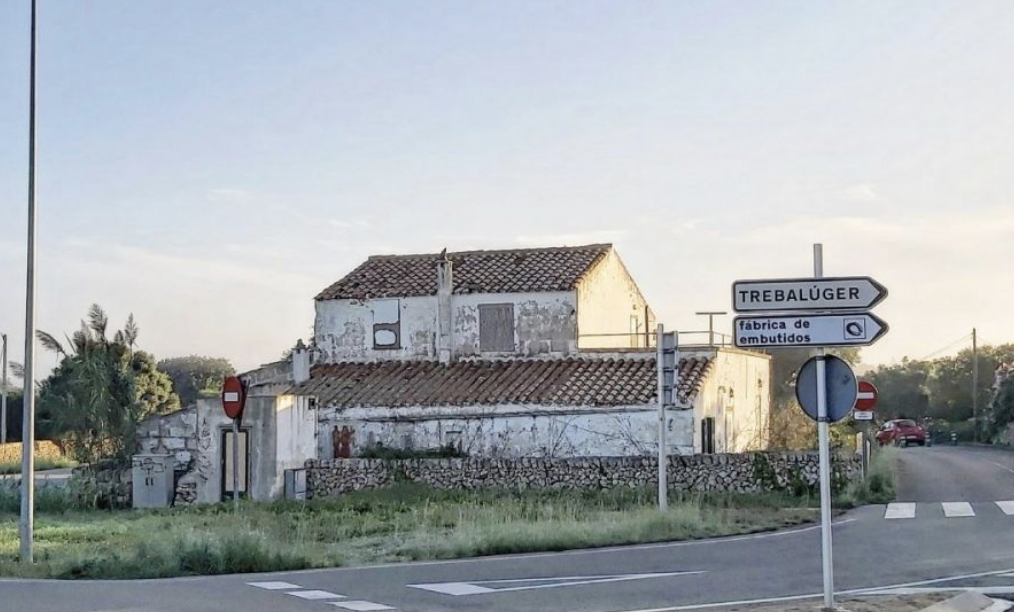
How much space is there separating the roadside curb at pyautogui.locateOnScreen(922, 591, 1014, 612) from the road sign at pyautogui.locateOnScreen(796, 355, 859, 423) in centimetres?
215

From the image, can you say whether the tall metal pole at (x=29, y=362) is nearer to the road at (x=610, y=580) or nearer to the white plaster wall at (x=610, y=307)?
the road at (x=610, y=580)

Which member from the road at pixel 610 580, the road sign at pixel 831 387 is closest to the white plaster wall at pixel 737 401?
the road at pixel 610 580

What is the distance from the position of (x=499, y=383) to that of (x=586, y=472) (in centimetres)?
595

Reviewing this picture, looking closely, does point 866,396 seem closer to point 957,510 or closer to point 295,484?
point 957,510

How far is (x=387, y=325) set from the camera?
40.4m

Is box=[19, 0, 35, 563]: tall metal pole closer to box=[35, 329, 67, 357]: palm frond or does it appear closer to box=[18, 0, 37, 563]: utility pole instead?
box=[18, 0, 37, 563]: utility pole

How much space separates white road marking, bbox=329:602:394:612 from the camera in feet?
41.2

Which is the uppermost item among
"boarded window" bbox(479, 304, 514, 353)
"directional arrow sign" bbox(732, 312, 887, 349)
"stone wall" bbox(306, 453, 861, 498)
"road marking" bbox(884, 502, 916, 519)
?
"boarded window" bbox(479, 304, 514, 353)

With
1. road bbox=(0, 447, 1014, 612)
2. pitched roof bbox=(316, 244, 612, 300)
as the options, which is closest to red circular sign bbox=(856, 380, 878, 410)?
road bbox=(0, 447, 1014, 612)

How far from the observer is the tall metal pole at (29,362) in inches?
678

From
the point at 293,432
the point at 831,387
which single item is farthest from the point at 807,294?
the point at 293,432

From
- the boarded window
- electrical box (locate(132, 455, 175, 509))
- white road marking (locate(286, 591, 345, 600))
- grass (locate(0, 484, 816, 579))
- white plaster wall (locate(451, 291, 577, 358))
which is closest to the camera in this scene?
white road marking (locate(286, 591, 345, 600))

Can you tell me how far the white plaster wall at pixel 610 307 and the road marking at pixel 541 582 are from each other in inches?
908

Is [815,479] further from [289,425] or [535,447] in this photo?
[289,425]
